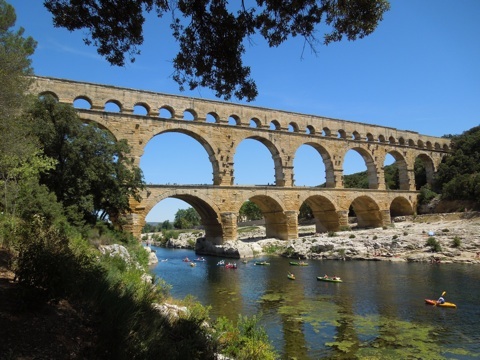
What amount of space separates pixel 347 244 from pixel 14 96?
66.0 feet

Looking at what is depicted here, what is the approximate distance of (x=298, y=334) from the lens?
339 inches

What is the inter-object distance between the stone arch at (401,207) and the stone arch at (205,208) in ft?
66.4

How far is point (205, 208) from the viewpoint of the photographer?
86.4 ft

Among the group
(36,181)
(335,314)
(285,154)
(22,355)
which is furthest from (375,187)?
(22,355)

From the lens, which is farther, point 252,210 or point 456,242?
point 252,210

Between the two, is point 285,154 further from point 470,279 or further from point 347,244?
point 470,279

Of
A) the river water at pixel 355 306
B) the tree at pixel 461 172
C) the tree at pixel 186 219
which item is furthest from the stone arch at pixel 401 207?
the tree at pixel 186 219

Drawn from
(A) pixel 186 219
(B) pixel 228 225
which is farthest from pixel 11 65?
(A) pixel 186 219

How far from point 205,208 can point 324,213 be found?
11663 mm

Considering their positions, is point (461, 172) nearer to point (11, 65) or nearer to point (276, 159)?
point (276, 159)

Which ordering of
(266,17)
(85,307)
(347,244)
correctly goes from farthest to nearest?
1. (347,244)
2. (266,17)
3. (85,307)

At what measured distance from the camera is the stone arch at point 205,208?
23.2 metres

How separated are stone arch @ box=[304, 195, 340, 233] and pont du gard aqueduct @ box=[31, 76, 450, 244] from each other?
89 mm

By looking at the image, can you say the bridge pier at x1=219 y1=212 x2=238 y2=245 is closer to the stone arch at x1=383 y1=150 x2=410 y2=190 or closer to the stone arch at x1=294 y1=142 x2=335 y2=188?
the stone arch at x1=294 y1=142 x2=335 y2=188
